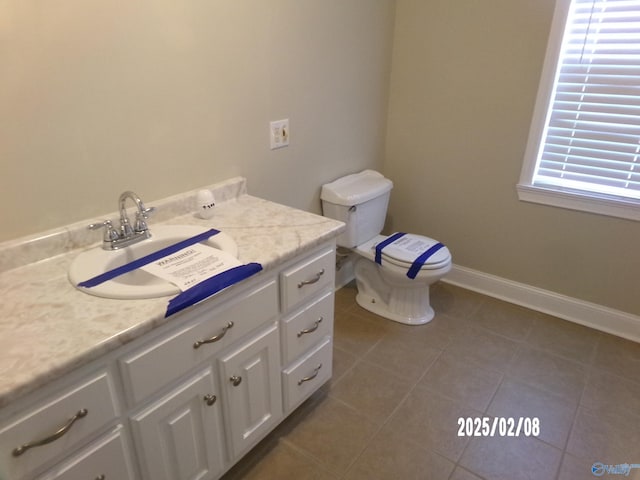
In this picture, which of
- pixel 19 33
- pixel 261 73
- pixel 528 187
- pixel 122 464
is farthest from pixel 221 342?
pixel 528 187

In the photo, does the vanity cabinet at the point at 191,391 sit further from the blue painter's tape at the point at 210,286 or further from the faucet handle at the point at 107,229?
the faucet handle at the point at 107,229

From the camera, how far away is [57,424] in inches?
35.0

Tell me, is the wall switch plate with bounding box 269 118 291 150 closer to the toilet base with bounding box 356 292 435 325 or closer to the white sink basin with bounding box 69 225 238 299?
the white sink basin with bounding box 69 225 238 299

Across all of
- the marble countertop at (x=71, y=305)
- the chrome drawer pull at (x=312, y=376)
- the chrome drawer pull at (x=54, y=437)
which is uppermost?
the marble countertop at (x=71, y=305)

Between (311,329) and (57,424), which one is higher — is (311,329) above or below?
below

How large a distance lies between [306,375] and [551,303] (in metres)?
1.57

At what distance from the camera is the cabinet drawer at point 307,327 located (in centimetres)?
149

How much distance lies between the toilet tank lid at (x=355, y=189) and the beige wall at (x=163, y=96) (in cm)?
9

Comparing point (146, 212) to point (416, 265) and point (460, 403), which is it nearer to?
point (416, 265)

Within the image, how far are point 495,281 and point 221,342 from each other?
190cm

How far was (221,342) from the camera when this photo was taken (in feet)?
4.03

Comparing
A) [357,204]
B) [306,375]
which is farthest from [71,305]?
[357,204]

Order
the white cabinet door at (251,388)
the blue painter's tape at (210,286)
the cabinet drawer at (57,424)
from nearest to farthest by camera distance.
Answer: the cabinet drawer at (57,424), the blue painter's tape at (210,286), the white cabinet door at (251,388)
